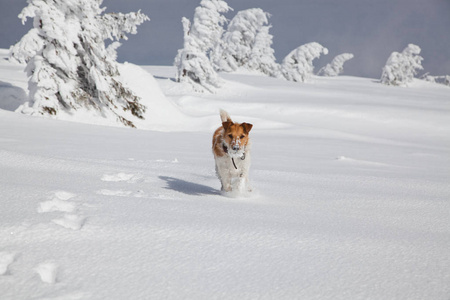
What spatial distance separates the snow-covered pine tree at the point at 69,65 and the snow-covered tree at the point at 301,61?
106ft

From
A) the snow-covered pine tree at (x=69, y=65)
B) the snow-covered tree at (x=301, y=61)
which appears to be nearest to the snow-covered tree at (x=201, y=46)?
the snow-covered pine tree at (x=69, y=65)

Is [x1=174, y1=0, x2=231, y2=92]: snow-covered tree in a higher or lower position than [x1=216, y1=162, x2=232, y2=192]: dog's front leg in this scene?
higher

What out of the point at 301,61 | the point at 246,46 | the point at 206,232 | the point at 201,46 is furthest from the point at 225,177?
the point at 246,46

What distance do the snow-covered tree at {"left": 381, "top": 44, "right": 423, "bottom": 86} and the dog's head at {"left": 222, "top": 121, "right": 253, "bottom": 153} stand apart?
182 ft

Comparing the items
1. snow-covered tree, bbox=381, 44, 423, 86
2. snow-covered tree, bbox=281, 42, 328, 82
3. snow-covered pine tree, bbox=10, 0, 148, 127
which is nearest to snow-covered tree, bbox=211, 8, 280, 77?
snow-covered tree, bbox=281, 42, 328, 82

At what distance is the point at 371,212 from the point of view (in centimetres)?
346

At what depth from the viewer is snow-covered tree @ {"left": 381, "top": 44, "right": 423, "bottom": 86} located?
52.0 meters

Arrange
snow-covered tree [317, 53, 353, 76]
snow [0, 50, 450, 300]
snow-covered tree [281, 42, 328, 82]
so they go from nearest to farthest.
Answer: snow [0, 50, 450, 300] < snow-covered tree [281, 42, 328, 82] < snow-covered tree [317, 53, 353, 76]

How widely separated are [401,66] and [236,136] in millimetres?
57798

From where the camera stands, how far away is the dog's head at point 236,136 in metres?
3.69

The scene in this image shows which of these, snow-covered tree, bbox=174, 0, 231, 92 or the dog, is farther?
snow-covered tree, bbox=174, 0, 231, 92

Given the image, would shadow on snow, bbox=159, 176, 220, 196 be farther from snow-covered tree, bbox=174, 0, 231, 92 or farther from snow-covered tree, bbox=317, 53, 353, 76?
snow-covered tree, bbox=317, 53, 353, 76

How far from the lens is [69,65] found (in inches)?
510

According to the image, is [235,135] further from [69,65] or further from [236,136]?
[69,65]
